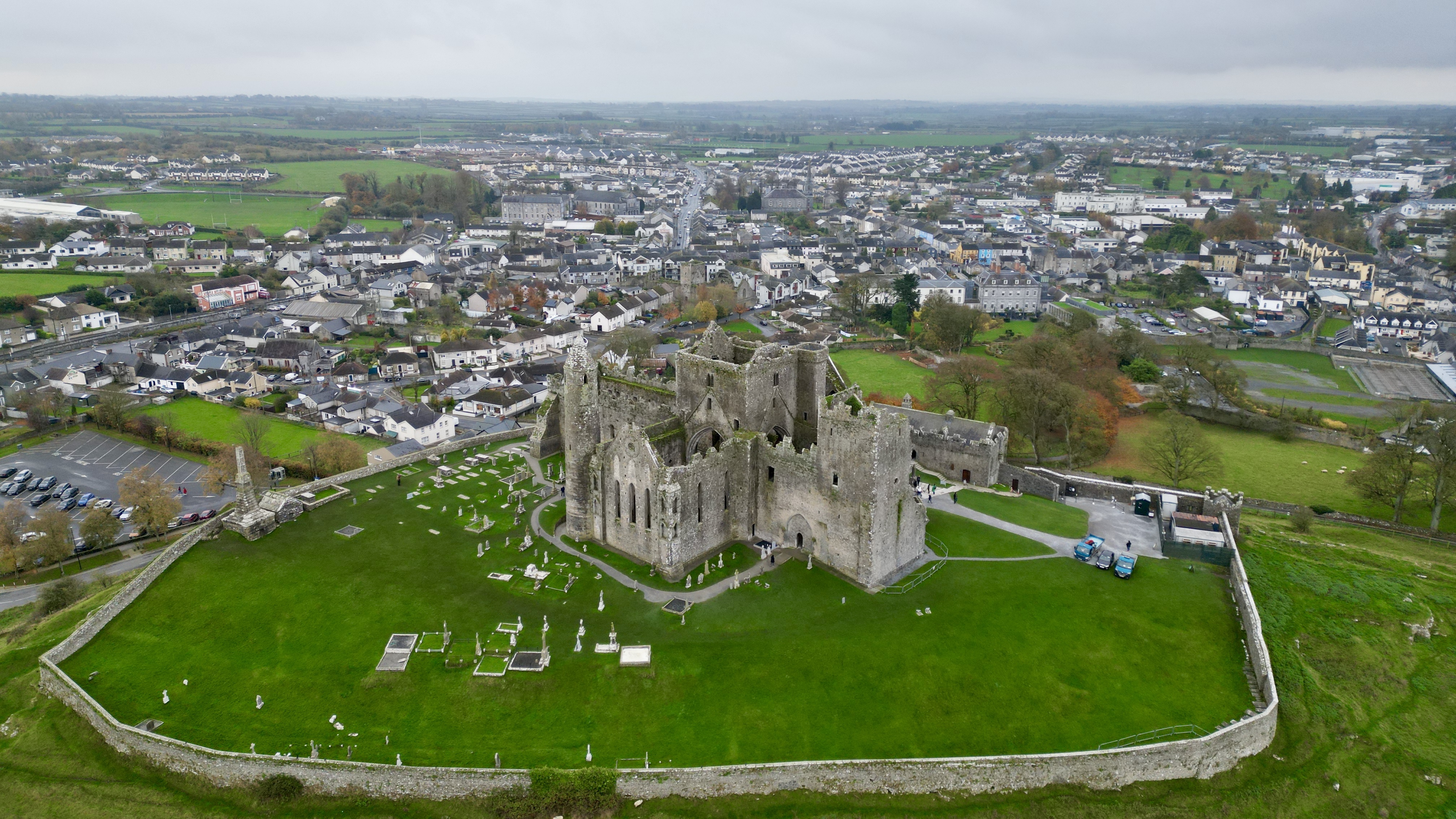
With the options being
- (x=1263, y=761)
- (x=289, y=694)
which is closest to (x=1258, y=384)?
(x=1263, y=761)

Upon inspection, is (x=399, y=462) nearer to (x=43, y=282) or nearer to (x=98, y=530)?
(x=98, y=530)

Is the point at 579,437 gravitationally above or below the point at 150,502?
above

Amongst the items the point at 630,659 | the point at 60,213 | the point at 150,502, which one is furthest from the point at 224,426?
the point at 60,213

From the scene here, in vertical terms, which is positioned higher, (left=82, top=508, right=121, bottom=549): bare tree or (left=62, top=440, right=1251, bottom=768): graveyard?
(left=62, top=440, right=1251, bottom=768): graveyard

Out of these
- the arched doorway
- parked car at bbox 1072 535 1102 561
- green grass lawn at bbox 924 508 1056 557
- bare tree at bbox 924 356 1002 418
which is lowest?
green grass lawn at bbox 924 508 1056 557

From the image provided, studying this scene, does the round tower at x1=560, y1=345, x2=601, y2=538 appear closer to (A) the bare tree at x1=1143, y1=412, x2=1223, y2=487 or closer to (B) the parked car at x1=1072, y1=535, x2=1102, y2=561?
(B) the parked car at x1=1072, y1=535, x2=1102, y2=561

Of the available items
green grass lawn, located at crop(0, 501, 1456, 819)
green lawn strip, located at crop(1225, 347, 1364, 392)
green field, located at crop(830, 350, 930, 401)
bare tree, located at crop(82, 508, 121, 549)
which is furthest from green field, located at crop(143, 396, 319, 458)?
green lawn strip, located at crop(1225, 347, 1364, 392)
